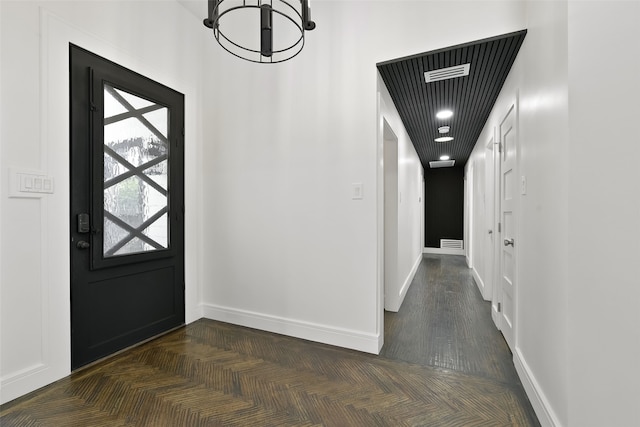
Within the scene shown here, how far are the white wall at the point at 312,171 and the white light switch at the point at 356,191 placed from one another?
0.12 ft

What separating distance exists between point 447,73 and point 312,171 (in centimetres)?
150

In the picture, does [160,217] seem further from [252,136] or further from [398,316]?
[398,316]

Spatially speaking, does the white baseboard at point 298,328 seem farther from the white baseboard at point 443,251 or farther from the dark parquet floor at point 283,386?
the white baseboard at point 443,251

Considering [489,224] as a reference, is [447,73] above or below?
above

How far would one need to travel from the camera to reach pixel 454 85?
9.71 ft

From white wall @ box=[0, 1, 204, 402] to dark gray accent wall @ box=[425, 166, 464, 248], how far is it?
8148mm

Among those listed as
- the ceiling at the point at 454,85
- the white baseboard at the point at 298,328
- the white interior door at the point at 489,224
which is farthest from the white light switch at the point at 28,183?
the white interior door at the point at 489,224

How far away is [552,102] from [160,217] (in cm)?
313

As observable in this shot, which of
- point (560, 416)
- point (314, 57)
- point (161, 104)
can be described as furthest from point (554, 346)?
point (161, 104)

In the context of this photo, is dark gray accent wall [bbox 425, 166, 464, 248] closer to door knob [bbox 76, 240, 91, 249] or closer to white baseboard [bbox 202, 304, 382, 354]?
white baseboard [bbox 202, 304, 382, 354]

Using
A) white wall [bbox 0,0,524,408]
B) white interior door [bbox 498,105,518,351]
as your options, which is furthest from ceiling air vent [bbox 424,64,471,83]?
white interior door [bbox 498,105,518,351]

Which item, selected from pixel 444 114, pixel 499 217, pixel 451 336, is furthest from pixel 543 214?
pixel 444 114

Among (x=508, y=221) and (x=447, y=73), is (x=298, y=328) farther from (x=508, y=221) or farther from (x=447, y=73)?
(x=447, y=73)

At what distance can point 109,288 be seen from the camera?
2445 millimetres
